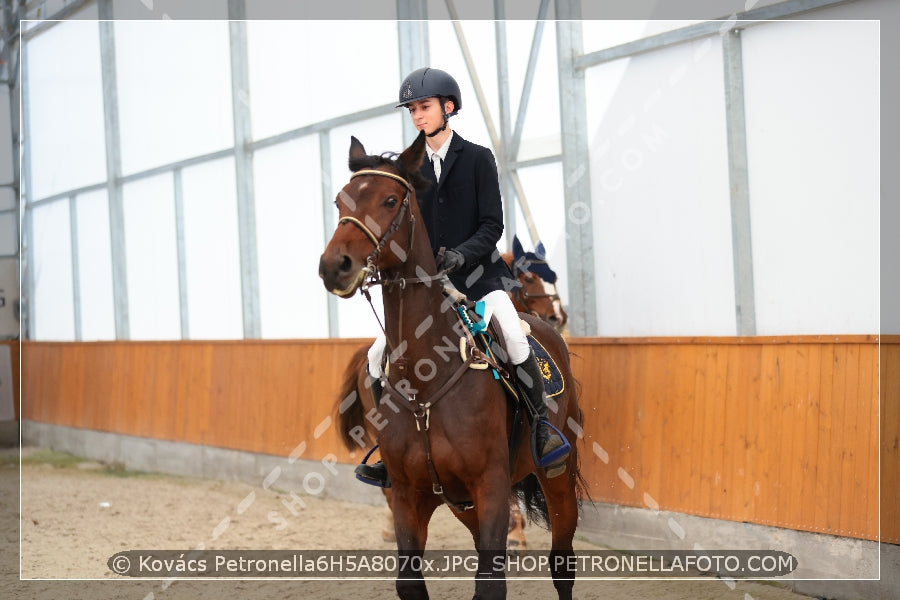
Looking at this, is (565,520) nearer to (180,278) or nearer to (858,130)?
(858,130)

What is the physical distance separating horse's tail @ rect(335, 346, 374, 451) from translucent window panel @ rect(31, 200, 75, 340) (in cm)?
1418

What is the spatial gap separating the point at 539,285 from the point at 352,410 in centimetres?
207

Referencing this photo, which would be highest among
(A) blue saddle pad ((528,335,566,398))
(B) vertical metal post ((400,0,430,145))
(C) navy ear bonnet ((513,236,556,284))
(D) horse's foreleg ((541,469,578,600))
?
(B) vertical metal post ((400,0,430,145))

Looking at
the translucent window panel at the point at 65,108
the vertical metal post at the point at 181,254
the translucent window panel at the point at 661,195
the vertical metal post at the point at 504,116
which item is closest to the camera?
the translucent window panel at the point at 661,195

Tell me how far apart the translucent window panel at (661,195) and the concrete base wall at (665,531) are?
1.54 metres

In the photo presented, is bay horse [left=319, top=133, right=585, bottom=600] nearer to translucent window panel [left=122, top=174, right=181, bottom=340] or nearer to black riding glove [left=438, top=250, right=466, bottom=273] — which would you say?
black riding glove [left=438, top=250, right=466, bottom=273]

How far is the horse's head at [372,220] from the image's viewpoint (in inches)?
141

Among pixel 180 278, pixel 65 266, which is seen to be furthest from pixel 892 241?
pixel 65 266

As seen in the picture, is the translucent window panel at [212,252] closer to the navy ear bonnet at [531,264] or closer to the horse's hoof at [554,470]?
the navy ear bonnet at [531,264]

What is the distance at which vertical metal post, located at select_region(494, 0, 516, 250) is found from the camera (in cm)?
938

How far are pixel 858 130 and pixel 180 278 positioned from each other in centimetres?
1158

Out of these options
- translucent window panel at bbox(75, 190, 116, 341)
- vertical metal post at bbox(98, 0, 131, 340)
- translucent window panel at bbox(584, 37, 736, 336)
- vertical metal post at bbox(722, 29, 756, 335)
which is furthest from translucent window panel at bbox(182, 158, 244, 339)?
vertical metal post at bbox(722, 29, 756, 335)

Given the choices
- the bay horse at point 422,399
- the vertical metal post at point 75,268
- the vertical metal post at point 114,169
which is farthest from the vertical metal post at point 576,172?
the vertical metal post at point 75,268

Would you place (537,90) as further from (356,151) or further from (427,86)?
(356,151)
